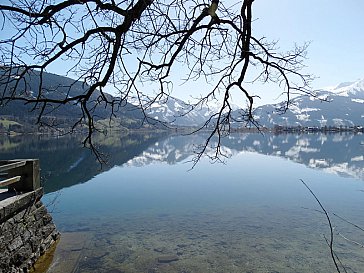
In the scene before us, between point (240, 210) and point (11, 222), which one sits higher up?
point (11, 222)

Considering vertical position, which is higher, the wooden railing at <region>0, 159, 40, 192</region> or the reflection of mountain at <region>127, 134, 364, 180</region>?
the wooden railing at <region>0, 159, 40, 192</region>

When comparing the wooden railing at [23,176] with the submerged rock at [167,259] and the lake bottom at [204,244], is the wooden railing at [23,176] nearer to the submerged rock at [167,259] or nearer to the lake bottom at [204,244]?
the lake bottom at [204,244]

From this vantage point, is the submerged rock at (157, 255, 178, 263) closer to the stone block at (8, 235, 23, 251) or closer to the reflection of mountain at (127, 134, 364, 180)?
the stone block at (8, 235, 23, 251)

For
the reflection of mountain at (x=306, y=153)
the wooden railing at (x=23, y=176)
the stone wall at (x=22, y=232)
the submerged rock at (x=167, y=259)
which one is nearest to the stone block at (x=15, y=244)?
the stone wall at (x=22, y=232)

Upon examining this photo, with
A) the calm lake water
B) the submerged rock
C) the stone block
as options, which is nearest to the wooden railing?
the stone block

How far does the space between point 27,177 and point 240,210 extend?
11.9m

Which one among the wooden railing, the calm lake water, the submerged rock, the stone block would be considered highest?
the wooden railing

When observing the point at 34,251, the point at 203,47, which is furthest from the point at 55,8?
the point at 34,251

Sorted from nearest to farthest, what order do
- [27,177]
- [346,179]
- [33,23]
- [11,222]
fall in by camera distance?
1. [33,23]
2. [11,222]
3. [27,177]
4. [346,179]

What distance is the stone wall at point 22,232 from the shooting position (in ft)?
23.7

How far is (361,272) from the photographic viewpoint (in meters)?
9.60

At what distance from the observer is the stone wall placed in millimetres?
7211

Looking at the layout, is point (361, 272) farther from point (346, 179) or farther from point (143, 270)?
point (346, 179)

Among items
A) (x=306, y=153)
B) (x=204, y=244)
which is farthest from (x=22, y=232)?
(x=306, y=153)
